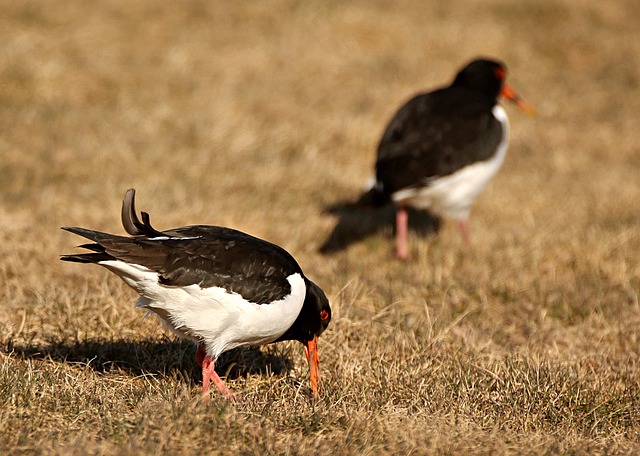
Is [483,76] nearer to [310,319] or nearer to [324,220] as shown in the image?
[324,220]

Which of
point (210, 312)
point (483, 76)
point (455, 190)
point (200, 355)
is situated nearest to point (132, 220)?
point (210, 312)

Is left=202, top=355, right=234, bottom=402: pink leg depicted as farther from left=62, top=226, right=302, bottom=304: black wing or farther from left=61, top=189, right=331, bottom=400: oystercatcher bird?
left=62, top=226, right=302, bottom=304: black wing

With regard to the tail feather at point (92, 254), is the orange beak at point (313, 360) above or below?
below

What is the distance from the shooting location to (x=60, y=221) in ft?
25.8

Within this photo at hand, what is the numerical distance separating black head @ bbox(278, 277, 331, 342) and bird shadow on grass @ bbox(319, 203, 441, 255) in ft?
9.99

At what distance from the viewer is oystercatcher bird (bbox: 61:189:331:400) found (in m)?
4.47

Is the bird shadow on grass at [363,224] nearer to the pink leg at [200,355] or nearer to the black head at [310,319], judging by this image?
the black head at [310,319]

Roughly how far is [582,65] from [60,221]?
33.5 feet

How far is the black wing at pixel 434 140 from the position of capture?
27.4 feet

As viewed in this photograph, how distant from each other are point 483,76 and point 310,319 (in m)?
5.29

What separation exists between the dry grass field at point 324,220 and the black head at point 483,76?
1.41 meters

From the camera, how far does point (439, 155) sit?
838 cm

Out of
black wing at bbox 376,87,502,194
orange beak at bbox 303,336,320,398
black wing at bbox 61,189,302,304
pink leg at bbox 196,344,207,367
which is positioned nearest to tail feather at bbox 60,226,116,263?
black wing at bbox 61,189,302,304

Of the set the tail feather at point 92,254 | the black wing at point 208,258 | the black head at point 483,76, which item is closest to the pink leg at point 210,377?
the black wing at point 208,258
